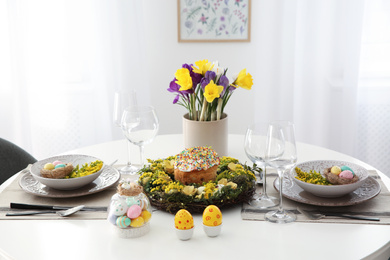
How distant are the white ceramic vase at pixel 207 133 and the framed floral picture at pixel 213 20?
1.68 metres

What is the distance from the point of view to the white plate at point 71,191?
5.01 feet

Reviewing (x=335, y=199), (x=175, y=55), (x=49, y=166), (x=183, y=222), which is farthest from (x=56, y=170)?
(x=175, y=55)

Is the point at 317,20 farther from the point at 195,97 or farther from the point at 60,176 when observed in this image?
the point at 60,176

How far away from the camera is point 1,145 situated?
2121 mm

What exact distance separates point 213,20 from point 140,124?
1.92 metres

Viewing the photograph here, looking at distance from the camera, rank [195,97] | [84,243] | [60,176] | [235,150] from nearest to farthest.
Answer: [84,243], [60,176], [195,97], [235,150]

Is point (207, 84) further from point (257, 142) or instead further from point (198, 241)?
point (198, 241)

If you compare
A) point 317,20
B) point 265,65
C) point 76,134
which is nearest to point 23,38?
point 76,134

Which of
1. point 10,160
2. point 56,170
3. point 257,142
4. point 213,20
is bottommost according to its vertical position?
point 10,160

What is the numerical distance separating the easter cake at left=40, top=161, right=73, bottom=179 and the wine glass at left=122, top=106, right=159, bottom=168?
0.21 meters

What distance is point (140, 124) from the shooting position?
5.33 feet

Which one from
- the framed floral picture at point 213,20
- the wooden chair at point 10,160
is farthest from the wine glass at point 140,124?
the framed floral picture at point 213,20

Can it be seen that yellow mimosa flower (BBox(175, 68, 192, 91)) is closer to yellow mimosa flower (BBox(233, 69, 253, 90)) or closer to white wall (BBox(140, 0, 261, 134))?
yellow mimosa flower (BBox(233, 69, 253, 90))

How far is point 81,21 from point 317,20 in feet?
5.06
